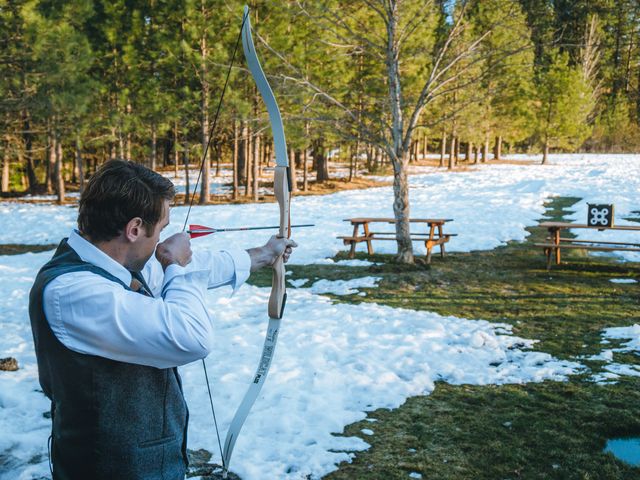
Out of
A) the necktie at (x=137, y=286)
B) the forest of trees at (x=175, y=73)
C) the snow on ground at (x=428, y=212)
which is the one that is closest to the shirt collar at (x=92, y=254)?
the necktie at (x=137, y=286)

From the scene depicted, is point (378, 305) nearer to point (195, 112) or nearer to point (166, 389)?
point (166, 389)

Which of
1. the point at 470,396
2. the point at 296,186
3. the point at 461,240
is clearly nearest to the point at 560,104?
the point at 296,186

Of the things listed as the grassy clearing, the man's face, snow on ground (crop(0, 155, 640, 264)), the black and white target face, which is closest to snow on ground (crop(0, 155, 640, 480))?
the grassy clearing

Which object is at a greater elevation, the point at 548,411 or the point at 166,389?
the point at 166,389

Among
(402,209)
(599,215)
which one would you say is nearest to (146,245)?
(402,209)

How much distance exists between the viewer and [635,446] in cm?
350

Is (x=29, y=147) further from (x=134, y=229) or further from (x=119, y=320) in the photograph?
(x=119, y=320)

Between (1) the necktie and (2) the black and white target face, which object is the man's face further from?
(2) the black and white target face

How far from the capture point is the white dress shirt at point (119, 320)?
4.55ft

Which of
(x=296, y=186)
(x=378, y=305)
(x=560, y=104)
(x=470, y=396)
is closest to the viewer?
(x=470, y=396)

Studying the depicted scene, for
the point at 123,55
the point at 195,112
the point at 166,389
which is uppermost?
the point at 123,55

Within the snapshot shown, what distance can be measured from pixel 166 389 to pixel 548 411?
129 inches

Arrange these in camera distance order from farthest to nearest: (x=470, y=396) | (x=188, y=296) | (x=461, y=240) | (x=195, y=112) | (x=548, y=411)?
(x=195, y=112), (x=461, y=240), (x=470, y=396), (x=548, y=411), (x=188, y=296)

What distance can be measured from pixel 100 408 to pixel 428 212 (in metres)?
15.1
